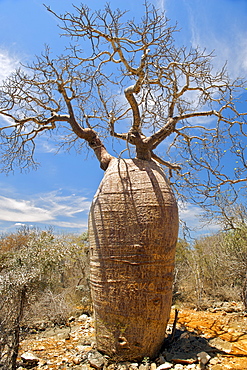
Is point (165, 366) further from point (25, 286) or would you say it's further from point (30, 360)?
point (25, 286)

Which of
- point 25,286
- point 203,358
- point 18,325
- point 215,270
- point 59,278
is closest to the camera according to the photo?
point 203,358

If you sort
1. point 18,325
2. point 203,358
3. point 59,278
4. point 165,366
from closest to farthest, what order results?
point 165,366 → point 203,358 → point 18,325 → point 59,278

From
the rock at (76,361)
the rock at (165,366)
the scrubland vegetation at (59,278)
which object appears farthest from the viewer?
the scrubland vegetation at (59,278)

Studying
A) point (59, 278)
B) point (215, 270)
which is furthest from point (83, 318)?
point (215, 270)

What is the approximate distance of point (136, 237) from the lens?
282 cm

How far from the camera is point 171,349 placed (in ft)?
9.98

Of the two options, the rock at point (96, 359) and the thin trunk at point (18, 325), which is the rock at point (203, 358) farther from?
the thin trunk at point (18, 325)

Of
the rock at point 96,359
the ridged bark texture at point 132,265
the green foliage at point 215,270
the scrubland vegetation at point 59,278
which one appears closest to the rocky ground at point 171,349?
the rock at point 96,359

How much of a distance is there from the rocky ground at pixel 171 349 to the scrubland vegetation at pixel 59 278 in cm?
35

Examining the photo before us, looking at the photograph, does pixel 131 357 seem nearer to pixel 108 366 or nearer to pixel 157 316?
pixel 108 366

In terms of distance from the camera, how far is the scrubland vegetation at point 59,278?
299 cm

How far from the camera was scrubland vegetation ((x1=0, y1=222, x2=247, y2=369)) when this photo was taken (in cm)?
299

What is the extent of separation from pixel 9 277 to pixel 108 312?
1285 millimetres

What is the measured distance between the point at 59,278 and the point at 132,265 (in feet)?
12.7
